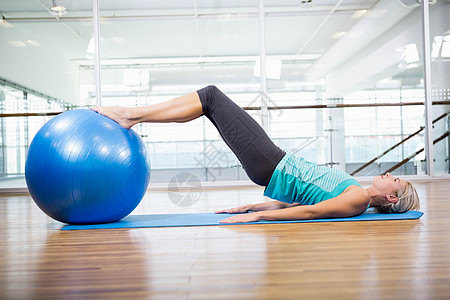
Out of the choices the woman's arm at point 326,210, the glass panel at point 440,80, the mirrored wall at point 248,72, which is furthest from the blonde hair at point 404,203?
the glass panel at point 440,80

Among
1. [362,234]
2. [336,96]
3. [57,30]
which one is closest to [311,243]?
[362,234]

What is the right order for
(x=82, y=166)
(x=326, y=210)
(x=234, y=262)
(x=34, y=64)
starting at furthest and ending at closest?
(x=34, y=64) → (x=326, y=210) → (x=82, y=166) → (x=234, y=262)

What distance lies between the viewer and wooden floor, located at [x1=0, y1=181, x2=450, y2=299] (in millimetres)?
1097

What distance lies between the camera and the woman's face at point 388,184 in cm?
214

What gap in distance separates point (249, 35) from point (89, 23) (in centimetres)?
181

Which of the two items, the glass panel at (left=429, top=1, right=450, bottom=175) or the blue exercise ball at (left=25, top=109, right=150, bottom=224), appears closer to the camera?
the blue exercise ball at (left=25, top=109, right=150, bottom=224)

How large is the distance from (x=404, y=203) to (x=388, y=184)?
211 millimetres

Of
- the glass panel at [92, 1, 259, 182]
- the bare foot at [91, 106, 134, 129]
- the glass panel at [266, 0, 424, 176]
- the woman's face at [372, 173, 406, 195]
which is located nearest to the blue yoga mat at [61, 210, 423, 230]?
the woman's face at [372, 173, 406, 195]

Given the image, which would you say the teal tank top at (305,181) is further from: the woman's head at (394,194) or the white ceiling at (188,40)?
the white ceiling at (188,40)

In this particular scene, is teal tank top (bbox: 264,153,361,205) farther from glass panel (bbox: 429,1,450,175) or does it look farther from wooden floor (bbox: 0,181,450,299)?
glass panel (bbox: 429,1,450,175)

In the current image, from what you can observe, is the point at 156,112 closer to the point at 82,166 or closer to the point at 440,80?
the point at 82,166

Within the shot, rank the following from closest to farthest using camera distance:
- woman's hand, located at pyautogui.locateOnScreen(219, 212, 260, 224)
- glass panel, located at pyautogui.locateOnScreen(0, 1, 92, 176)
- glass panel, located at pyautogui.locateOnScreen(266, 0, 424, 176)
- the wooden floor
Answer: the wooden floor → woman's hand, located at pyautogui.locateOnScreen(219, 212, 260, 224) → glass panel, located at pyautogui.locateOnScreen(0, 1, 92, 176) → glass panel, located at pyautogui.locateOnScreen(266, 0, 424, 176)

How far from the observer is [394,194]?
2.21 m

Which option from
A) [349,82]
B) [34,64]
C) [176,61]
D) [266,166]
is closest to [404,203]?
[266,166]
